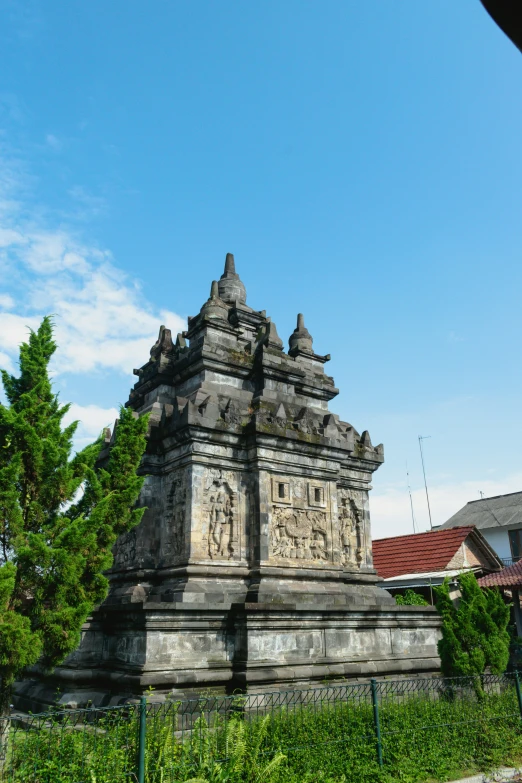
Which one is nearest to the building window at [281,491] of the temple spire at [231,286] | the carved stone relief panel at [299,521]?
the carved stone relief panel at [299,521]

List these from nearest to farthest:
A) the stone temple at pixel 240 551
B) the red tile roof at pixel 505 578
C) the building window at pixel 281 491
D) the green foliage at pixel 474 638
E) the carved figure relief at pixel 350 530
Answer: the stone temple at pixel 240 551 < the green foliage at pixel 474 638 < the building window at pixel 281 491 < the carved figure relief at pixel 350 530 < the red tile roof at pixel 505 578

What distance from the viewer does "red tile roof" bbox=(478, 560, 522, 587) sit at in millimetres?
24855

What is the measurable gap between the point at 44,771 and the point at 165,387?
9.60m

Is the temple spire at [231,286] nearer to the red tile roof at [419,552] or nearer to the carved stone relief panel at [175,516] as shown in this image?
the carved stone relief panel at [175,516]

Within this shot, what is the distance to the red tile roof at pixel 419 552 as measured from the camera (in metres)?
23.4

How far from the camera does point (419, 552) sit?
24422 mm

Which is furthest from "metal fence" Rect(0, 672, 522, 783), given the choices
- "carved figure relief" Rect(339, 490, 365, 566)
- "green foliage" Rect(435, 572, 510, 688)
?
"carved figure relief" Rect(339, 490, 365, 566)

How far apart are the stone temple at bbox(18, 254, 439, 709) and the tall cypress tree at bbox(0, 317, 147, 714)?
1.85 meters

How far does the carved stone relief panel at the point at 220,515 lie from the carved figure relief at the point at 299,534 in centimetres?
83

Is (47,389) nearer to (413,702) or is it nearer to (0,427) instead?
(0,427)

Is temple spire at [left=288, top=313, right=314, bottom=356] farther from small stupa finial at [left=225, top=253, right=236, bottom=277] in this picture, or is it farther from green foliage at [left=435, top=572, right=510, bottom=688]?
green foliage at [left=435, top=572, right=510, bottom=688]

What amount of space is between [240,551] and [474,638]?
4.81m

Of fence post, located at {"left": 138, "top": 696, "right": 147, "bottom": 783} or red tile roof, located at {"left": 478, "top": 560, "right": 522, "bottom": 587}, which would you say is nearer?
fence post, located at {"left": 138, "top": 696, "right": 147, "bottom": 783}

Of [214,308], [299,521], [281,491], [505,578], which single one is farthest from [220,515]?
[505,578]
